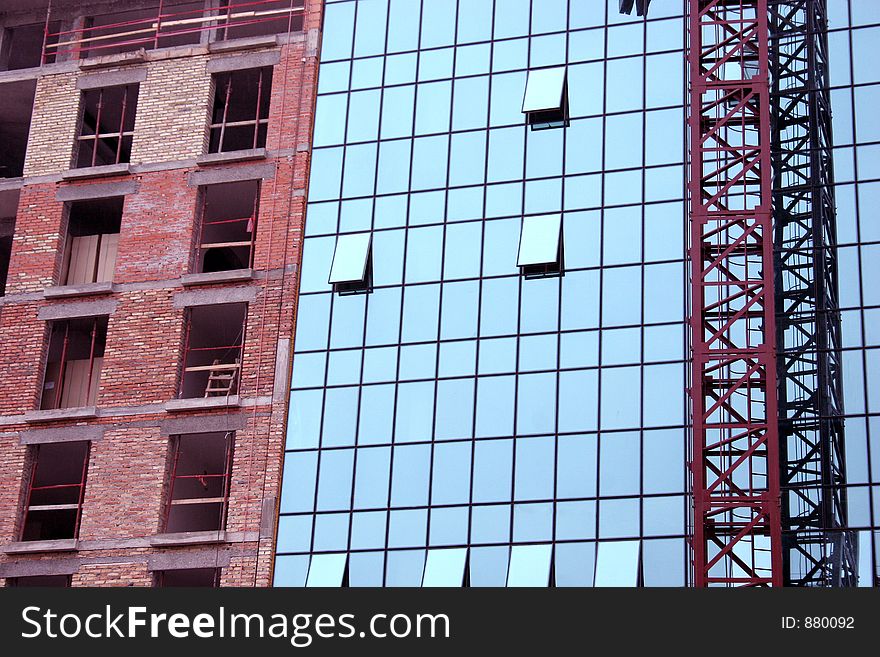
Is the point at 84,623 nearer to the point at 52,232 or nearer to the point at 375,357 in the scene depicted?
the point at 375,357

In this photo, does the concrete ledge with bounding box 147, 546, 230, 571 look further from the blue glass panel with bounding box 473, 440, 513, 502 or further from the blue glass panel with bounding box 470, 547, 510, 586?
the blue glass panel with bounding box 473, 440, 513, 502

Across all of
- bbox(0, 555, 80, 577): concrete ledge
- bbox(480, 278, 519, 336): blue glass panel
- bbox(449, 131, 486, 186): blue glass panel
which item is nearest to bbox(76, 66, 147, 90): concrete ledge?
bbox(449, 131, 486, 186): blue glass panel

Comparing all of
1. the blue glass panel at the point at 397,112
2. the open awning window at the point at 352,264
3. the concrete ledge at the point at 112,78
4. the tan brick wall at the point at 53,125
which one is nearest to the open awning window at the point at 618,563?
the open awning window at the point at 352,264

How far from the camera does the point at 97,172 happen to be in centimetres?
5644

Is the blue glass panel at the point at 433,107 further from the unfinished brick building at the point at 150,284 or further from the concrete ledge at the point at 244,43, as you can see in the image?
the concrete ledge at the point at 244,43

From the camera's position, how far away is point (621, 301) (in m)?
50.8

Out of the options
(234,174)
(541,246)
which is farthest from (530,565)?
(234,174)

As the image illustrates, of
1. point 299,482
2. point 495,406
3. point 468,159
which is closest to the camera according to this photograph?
point 495,406

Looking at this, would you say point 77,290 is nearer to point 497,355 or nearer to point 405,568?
point 497,355

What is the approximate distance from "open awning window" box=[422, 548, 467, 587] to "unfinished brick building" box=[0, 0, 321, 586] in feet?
15.1

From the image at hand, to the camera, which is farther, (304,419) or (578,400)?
(304,419)

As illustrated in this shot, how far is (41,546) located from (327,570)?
8.26 metres

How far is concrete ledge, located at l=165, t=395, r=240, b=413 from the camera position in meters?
52.0

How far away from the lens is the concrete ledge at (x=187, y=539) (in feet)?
165
